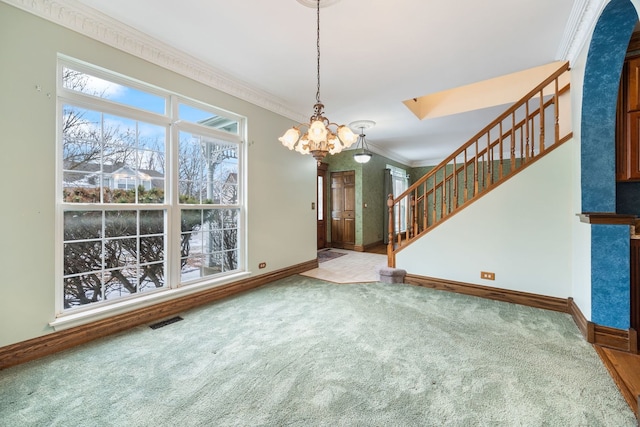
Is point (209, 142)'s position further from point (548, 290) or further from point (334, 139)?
point (548, 290)

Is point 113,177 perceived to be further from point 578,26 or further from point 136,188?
point 578,26

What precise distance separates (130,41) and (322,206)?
5188 millimetres

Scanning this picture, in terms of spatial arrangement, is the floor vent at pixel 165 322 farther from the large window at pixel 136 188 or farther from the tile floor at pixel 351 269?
the tile floor at pixel 351 269

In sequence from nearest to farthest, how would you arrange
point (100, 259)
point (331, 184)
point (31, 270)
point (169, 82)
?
point (31, 270)
point (100, 259)
point (169, 82)
point (331, 184)

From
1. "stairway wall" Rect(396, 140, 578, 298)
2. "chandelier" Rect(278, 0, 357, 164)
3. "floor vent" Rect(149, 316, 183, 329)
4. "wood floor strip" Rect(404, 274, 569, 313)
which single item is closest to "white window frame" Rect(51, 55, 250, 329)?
"floor vent" Rect(149, 316, 183, 329)

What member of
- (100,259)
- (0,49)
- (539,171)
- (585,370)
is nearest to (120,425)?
(100,259)

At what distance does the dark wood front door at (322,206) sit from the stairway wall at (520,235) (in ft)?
12.0

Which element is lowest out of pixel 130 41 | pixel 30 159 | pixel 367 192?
pixel 30 159

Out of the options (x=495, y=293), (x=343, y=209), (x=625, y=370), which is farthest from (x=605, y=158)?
(x=343, y=209)

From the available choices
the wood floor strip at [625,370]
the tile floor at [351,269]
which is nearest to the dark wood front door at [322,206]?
the tile floor at [351,269]

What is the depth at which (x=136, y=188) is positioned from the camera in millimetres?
2699

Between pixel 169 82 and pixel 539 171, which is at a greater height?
pixel 169 82

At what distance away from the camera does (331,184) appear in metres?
7.19

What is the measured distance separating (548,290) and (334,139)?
9.85 ft
